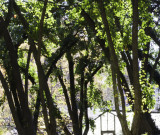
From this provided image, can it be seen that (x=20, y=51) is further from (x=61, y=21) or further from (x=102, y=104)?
(x=102, y=104)

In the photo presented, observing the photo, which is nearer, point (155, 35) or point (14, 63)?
point (14, 63)

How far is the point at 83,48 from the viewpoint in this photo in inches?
512

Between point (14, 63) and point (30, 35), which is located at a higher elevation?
point (30, 35)

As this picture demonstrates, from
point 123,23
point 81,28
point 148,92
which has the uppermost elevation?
point 81,28

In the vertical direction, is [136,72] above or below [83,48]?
below

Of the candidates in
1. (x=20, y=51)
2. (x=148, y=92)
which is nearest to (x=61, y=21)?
(x=20, y=51)

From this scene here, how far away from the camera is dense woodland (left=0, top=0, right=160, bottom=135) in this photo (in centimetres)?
644

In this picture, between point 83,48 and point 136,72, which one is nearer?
point 136,72

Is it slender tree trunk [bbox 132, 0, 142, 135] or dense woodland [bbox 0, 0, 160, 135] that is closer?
slender tree trunk [bbox 132, 0, 142, 135]

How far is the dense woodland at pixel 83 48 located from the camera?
644 cm

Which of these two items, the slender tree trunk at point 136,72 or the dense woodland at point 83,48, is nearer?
the slender tree trunk at point 136,72

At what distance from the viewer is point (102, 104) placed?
1436 centimetres

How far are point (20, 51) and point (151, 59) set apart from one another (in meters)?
5.67

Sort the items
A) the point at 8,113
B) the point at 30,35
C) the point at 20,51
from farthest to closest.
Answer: the point at 8,113 < the point at 20,51 < the point at 30,35
